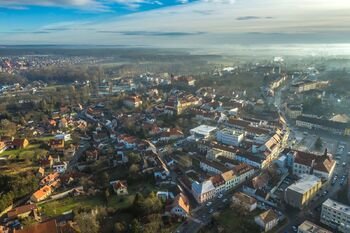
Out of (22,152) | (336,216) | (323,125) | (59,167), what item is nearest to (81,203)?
(59,167)

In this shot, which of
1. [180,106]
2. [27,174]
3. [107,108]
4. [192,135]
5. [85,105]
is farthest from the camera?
[85,105]

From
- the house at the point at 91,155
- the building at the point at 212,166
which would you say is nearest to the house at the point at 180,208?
the building at the point at 212,166

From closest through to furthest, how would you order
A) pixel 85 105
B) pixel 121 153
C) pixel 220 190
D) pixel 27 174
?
pixel 220 190, pixel 27 174, pixel 121 153, pixel 85 105

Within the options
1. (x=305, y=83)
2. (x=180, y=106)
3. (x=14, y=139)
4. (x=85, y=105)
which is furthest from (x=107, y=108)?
(x=305, y=83)

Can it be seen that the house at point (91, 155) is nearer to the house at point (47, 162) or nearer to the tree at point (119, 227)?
the house at point (47, 162)

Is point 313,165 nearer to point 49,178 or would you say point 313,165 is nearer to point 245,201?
point 245,201

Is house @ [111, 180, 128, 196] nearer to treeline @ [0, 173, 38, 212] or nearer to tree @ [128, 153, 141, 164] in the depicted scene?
tree @ [128, 153, 141, 164]

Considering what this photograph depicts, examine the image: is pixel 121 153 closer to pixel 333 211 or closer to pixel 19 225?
pixel 19 225

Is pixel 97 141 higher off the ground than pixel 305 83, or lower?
lower
